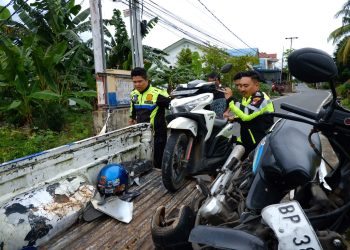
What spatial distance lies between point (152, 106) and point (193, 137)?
1.07 metres

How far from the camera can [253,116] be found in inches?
138

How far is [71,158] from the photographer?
3215 mm

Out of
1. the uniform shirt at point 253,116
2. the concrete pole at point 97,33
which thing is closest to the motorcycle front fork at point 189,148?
the uniform shirt at point 253,116

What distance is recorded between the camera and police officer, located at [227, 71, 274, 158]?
11.6 ft

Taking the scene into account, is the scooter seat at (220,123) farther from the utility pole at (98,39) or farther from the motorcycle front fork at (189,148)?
the utility pole at (98,39)

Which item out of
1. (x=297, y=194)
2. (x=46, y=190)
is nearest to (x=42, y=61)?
(x=46, y=190)

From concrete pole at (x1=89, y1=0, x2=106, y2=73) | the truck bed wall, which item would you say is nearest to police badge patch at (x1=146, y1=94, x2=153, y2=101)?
the truck bed wall

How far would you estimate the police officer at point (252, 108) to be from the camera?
11.6 ft

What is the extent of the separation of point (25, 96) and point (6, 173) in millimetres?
5297

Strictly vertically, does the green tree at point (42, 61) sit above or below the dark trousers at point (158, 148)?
above

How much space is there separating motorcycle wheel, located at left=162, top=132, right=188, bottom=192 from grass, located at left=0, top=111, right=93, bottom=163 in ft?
13.7

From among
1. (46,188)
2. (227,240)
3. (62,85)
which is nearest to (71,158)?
(46,188)

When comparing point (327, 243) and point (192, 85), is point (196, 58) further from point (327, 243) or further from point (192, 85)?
point (327, 243)

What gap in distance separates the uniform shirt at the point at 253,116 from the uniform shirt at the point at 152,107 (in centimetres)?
124
